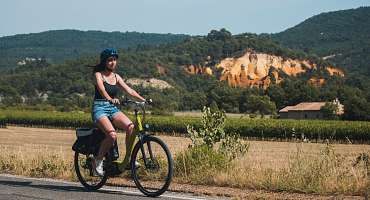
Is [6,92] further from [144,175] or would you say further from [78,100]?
[144,175]

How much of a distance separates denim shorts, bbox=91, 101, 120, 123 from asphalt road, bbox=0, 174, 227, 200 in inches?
42.3

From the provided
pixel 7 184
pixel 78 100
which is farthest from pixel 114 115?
pixel 78 100

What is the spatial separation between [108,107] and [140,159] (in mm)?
926

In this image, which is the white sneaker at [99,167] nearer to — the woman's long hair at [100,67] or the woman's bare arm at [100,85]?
the woman's bare arm at [100,85]

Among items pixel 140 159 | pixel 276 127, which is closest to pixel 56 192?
pixel 140 159

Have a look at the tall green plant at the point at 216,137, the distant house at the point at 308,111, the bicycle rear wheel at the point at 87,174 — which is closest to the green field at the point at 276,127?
the tall green plant at the point at 216,137

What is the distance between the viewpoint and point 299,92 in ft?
474

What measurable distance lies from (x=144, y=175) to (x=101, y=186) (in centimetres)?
82

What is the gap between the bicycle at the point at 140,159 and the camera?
25.8ft

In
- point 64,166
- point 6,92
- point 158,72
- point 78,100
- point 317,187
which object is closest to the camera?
point 317,187

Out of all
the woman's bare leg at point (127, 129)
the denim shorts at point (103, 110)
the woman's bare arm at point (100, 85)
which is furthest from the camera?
the denim shorts at point (103, 110)

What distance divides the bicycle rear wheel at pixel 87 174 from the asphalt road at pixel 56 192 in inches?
4.2

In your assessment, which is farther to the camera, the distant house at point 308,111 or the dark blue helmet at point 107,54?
the distant house at point 308,111

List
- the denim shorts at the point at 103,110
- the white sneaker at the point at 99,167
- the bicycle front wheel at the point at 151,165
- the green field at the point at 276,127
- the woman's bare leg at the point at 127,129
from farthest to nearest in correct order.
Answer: the green field at the point at 276,127 → the white sneaker at the point at 99,167 → the denim shorts at the point at 103,110 → the woman's bare leg at the point at 127,129 → the bicycle front wheel at the point at 151,165
